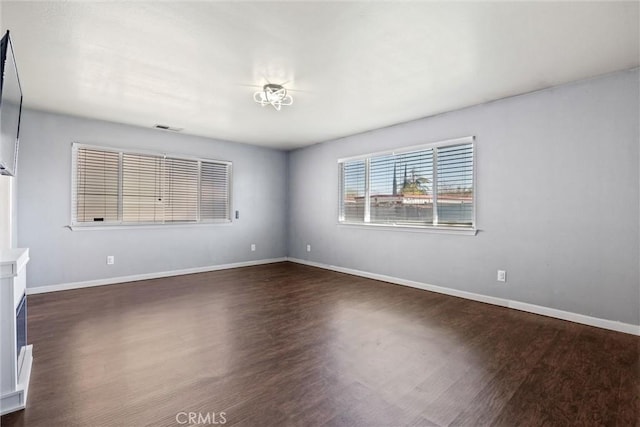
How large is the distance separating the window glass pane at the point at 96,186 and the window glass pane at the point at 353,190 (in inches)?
146

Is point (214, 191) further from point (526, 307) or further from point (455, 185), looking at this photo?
point (526, 307)

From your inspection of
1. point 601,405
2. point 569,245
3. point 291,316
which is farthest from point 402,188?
point 601,405

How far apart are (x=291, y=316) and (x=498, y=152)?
3078 mm

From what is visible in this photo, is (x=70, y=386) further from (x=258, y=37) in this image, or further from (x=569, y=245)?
(x=569, y=245)

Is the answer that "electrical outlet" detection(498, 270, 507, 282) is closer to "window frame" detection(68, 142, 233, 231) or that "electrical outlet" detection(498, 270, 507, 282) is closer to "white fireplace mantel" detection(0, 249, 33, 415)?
"white fireplace mantel" detection(0, 249, 33, 415)

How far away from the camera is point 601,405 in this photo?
1.78 metres

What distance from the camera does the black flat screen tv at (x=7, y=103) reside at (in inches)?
67.6

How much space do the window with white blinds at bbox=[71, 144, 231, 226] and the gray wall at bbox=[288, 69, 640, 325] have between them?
3511mm

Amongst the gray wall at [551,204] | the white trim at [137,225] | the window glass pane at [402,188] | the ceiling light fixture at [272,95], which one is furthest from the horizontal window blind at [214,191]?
the gray wall at [551,204]

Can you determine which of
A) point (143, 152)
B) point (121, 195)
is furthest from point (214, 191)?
point (121, 195)

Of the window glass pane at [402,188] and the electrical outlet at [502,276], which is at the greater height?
the window glass pane at [402,188]

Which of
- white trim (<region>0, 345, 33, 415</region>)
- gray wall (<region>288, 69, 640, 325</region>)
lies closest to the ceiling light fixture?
gray wall (<region>288, 69, 640, 325</region>)

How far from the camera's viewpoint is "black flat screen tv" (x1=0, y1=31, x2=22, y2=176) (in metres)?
1.72

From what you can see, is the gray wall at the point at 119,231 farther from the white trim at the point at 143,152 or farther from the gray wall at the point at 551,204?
the gray wall at the point at 551,204
